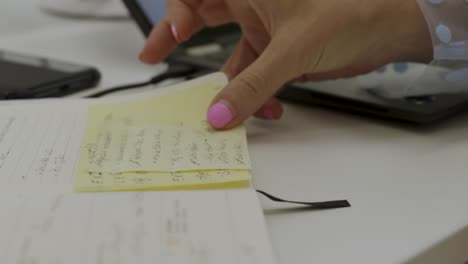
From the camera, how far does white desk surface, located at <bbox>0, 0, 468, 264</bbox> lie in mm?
402

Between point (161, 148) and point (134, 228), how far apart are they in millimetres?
127

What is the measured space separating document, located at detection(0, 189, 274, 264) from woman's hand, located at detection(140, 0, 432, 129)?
0.49ft

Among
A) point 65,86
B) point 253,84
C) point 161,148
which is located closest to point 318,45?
point 253,84

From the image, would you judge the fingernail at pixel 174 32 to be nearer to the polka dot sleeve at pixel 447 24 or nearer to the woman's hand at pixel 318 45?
the woman's hand at pixel 318 45

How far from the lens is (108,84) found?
0.78 m

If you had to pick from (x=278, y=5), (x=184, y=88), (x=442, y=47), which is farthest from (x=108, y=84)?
(x=442, y=47)

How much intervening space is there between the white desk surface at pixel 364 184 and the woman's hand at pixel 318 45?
0.04m

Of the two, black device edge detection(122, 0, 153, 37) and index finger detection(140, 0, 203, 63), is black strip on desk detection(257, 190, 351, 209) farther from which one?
black device edge detection(122, 0, 153, 37)

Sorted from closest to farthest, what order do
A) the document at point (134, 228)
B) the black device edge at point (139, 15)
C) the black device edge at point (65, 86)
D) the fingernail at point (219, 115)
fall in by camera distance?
the document at point (134, 228) → the fingernail at point (219, 115) → the black device edge at point (65, 86) → the black device edge at point (139, 15)

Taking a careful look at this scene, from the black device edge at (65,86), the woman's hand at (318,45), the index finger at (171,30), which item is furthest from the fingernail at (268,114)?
the black device edge at (65,86)

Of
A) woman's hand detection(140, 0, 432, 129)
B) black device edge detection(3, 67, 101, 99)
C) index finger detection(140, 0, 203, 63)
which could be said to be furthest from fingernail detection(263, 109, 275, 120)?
black device edge detection(3, 67, 101, 99)

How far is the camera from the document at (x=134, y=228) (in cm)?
35

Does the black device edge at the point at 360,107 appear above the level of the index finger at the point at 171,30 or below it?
below

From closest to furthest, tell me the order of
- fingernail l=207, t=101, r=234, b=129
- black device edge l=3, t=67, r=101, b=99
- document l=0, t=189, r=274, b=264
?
document l=0, t=189, r=274, b=264
fingernail l=207, t=101, r=234, b=129
black device edge l=3, t=67, r=101, b=99
